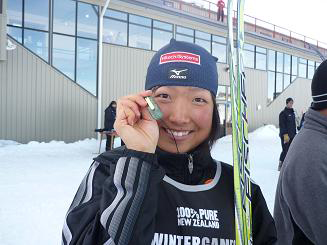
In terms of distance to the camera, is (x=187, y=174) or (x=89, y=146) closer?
(x=187, y=174)

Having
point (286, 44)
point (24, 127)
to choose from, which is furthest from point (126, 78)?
point (286, 44)

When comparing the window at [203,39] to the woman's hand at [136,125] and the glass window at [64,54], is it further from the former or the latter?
the woman's hand at [136,125]

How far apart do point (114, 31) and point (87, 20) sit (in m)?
1.25

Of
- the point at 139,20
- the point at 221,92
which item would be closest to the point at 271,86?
the point at 221,92

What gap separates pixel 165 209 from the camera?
1.15 metres

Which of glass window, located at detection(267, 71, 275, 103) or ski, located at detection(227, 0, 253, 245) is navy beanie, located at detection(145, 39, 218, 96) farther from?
glass window, located at detection(267, 71, 275, 103)

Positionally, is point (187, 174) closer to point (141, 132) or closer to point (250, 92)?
point (141, 132)

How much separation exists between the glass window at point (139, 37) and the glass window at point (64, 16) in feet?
8.35

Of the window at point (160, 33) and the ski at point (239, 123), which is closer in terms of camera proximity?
the ski at point (239, 123)

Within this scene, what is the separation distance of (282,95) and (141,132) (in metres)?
22.1

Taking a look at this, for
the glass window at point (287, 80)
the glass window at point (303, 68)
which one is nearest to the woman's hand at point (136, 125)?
the glass window at point (287, 80)

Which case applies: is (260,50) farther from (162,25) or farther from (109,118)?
(109,118)

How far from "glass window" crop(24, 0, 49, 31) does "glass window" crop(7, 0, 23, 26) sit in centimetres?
17

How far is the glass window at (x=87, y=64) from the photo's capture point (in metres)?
12.5
